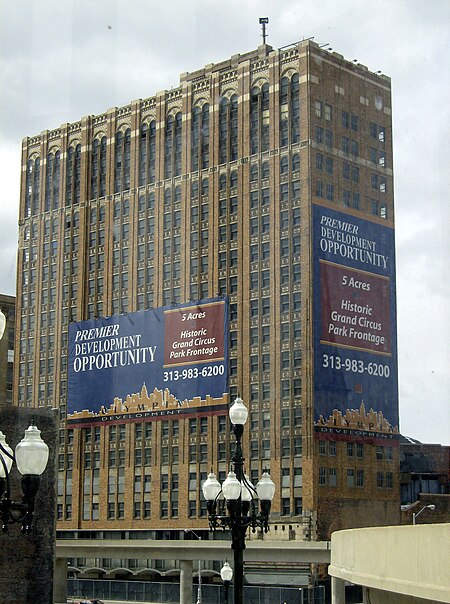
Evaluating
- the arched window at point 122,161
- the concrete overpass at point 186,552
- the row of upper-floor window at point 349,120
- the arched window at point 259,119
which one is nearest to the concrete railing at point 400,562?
the concrete overpass at point 186,552

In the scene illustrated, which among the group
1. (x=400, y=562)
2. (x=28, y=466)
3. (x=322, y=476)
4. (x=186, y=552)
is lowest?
(x=186, y=552)

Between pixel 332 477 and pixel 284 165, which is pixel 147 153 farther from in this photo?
pixel 332 477

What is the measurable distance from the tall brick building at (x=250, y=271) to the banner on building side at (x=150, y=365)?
3.81ft

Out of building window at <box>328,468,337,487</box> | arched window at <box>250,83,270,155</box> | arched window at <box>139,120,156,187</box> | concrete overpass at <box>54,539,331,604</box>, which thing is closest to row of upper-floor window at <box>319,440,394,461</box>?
building window at <box>328,468,337,487</box>

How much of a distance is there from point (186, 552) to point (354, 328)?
75.1 feet

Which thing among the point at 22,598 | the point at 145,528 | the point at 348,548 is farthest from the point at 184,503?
the point at 348,548

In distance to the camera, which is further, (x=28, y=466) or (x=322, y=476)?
(x=322, y=476)

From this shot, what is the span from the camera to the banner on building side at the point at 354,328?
9144 cm

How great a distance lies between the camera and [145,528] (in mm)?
98375

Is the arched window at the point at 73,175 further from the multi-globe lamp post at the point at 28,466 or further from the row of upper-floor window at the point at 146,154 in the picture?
the multi-globe lamp post at the point at 28,466

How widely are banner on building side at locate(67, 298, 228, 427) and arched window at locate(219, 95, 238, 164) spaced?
12.7 m

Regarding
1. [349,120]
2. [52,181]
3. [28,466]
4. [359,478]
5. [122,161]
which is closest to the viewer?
[28,466]

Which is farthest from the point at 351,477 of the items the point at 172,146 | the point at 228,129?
the point at 172,146

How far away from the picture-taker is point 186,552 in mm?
85250
